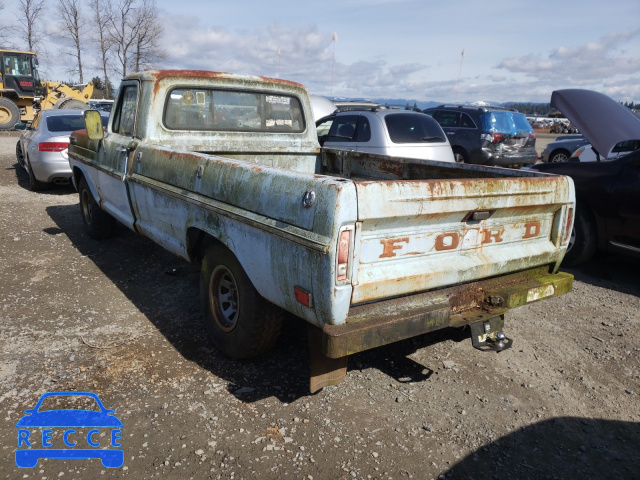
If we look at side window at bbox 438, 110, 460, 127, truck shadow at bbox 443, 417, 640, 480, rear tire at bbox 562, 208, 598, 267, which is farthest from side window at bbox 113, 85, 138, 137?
side window at bbox 438, 110, 460, 127

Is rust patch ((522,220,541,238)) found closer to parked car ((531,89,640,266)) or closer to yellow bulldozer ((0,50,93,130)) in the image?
parked car ((531,89,640,266))

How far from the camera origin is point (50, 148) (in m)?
8.41

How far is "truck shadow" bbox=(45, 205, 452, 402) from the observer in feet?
10.5

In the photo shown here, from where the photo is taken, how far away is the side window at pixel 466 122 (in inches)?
443

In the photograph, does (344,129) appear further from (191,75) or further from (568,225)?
(568,225)

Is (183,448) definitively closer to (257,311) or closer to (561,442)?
(257,311)

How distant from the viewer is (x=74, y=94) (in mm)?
21234

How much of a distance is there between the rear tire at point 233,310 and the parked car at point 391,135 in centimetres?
499

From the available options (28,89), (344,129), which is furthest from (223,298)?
(28,89)

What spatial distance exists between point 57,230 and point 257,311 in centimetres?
461

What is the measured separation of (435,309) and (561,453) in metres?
1.02

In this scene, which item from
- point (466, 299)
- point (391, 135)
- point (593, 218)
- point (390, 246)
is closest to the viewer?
point (390, 246)

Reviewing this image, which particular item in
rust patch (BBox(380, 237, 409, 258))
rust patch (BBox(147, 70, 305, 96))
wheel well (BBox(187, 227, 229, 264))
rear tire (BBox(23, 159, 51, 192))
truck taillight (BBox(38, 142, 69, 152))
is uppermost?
rust patch (BBox(147, 70, 305, 96))

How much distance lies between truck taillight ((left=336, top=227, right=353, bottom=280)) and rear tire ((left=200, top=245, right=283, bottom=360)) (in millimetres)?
793
